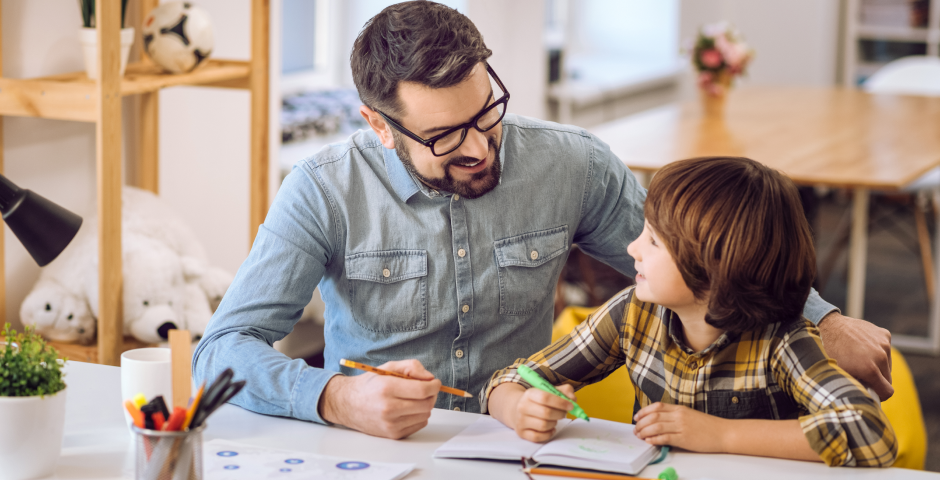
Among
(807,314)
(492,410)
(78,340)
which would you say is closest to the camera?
(492,410)

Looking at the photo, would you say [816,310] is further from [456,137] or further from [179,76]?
[179,76]

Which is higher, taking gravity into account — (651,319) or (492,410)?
(651,319)

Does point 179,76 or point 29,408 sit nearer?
point 29,408

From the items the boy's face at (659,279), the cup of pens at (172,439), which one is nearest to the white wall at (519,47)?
the boy's face at (659,279)

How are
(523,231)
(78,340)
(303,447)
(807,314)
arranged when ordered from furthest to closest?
1. (78,340)
2. (523,231)
3. (807,314)
4. (303,447)

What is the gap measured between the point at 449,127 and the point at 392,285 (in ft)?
0.88

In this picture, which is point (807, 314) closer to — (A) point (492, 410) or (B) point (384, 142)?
(A) point (492, 410)

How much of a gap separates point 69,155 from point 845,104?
3.40 metres

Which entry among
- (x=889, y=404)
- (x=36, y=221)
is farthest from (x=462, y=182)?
(x=889, y=404)

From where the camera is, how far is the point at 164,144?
254 centimetres

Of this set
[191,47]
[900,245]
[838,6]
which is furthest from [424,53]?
[838,6]

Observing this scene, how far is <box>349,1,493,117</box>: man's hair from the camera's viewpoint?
4.27 ft

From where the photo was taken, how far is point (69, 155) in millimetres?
2197

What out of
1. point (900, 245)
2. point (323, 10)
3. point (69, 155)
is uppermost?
point (323, 10)
